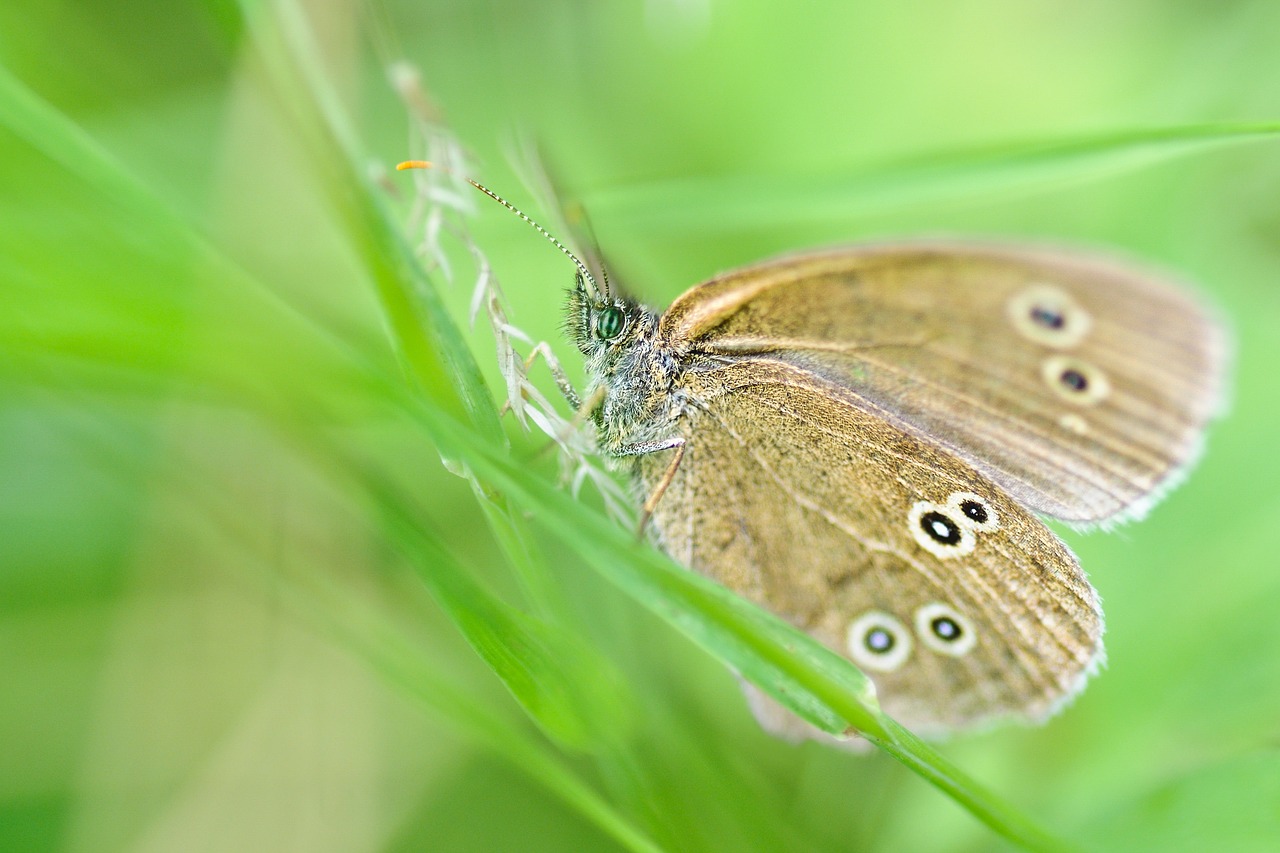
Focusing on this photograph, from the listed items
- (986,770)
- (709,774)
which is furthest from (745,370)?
(986,770)

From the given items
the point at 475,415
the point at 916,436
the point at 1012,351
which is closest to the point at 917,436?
the point at 916,436

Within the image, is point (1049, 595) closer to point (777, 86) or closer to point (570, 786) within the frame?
point (570, 786)

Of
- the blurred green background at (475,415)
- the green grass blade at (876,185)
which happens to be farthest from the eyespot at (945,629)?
the green grass blade at (876,185)

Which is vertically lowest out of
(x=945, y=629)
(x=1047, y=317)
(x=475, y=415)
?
(x=475, y=415)

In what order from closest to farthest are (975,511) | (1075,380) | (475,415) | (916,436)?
(475,415), (975,511), (916,436), (1075,380)

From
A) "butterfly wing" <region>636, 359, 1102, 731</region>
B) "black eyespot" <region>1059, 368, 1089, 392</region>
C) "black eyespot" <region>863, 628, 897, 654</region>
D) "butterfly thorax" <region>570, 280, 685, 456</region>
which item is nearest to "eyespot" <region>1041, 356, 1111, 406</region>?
"black eyespot" <region>1059, 368, 1089, 392</region>

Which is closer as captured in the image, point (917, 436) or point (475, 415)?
point (475, 415)

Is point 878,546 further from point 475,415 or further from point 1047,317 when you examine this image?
point 475,415
